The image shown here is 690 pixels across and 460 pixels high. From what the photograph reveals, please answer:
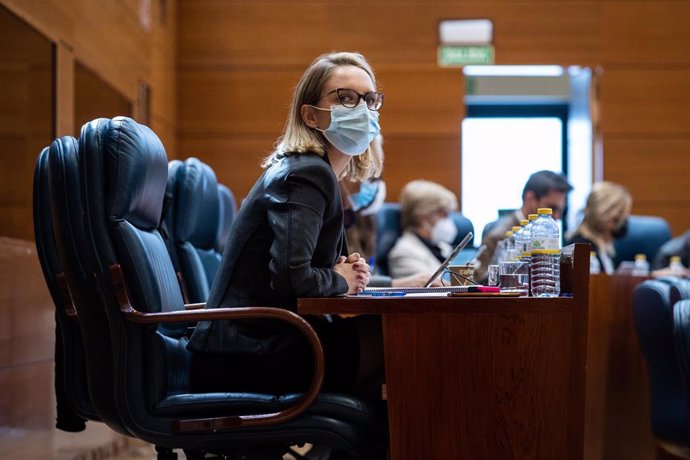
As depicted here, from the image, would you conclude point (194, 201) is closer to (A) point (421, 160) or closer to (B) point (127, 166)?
(B) point (127, 166)

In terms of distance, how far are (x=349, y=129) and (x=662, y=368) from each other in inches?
65.6

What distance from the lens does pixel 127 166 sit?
222 centimetres

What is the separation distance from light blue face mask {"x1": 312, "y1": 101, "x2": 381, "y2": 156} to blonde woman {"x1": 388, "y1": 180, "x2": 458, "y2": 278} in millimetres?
2635

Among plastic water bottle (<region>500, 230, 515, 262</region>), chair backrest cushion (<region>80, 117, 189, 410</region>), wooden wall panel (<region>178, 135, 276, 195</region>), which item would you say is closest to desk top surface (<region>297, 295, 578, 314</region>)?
chair backrest cushion (<region>80, 117, 189, 410</region>)

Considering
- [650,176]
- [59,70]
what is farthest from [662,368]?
[650,176]

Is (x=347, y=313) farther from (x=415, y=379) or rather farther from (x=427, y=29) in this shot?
(x=427, y=29)

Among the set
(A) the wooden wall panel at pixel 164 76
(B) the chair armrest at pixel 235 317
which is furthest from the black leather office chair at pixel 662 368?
(A) the wooden wall panel at pixel 164 76

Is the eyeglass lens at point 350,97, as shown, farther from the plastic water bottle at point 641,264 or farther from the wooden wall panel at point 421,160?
the wooden wall panel at point 421,160

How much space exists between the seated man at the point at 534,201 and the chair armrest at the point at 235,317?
2.02 m

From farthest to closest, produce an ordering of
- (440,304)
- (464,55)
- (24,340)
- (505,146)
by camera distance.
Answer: (505,146)
(464,55)
(24,340)
(440,304)

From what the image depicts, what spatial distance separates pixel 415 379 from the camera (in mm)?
2033

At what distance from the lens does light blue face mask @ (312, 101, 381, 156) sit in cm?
240

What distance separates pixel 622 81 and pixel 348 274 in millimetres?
6212

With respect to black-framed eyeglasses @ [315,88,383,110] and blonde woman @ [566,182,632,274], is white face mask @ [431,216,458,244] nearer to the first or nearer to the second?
blonde woman @ [566,182,632,274]
